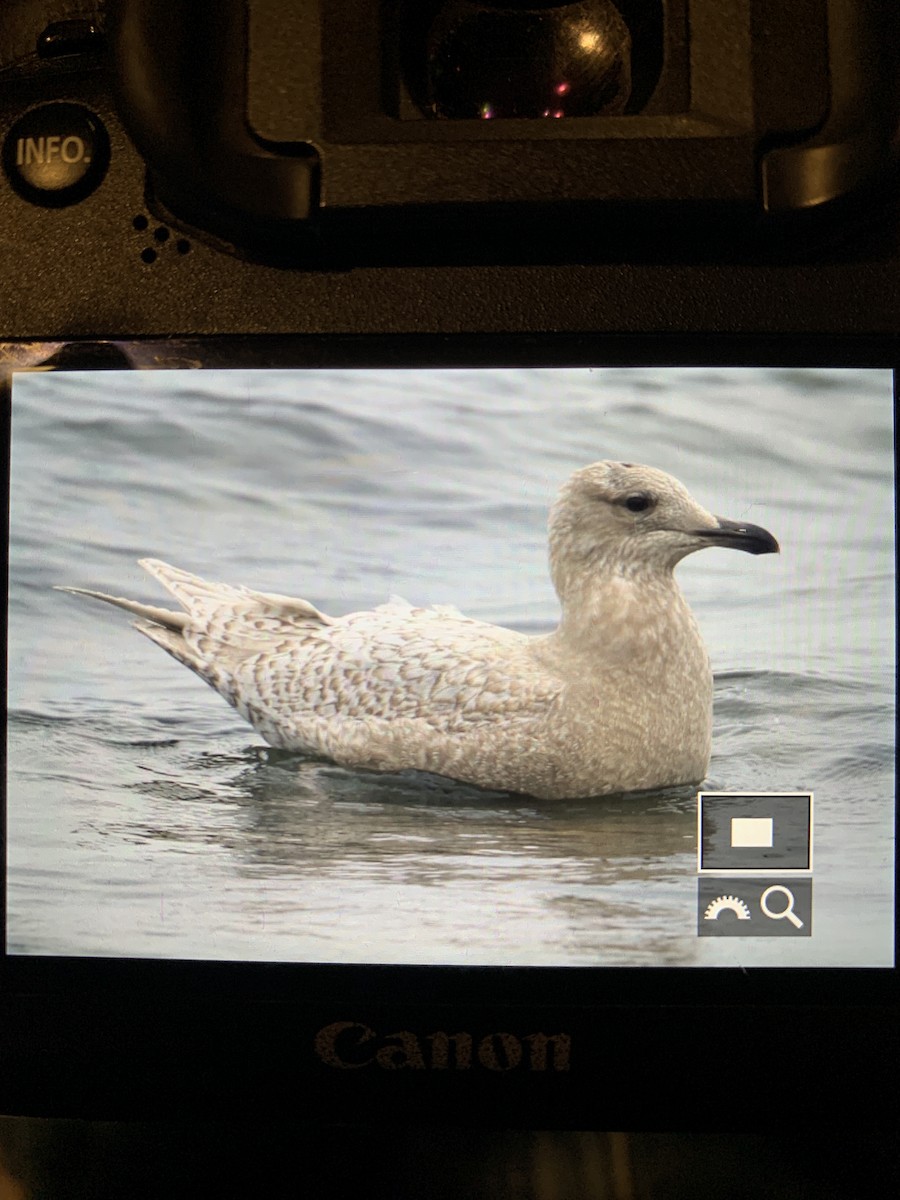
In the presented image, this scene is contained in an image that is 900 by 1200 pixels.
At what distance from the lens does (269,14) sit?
0.53 meters

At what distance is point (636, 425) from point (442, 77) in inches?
8.5

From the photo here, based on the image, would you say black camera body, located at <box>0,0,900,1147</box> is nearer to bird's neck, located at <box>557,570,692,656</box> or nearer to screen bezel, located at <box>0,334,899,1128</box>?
screen bezel, located at <box>0,334,899,1128</box>

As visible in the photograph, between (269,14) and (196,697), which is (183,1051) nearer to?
(196,697)

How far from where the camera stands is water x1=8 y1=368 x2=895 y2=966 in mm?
544

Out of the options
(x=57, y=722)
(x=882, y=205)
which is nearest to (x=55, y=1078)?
(x=57, y=722)

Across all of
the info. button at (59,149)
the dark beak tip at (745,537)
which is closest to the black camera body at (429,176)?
the info. button at (59,149)

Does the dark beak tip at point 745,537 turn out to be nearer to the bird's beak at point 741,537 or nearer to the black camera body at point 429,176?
the bird's beak at point 741,537

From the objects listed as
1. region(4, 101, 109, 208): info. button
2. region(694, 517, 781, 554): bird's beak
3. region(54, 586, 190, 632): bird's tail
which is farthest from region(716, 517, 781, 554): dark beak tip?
region(4, 101, 109, 208): info. button

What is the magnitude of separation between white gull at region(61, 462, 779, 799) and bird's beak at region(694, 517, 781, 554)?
0.01 meters

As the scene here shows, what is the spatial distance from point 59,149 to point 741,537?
412 millimetres

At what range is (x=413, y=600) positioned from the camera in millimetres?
552

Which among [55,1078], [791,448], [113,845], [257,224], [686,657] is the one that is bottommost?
[55,1078]

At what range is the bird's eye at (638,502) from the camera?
0.56 m

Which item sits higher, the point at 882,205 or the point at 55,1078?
the point at 882,205
